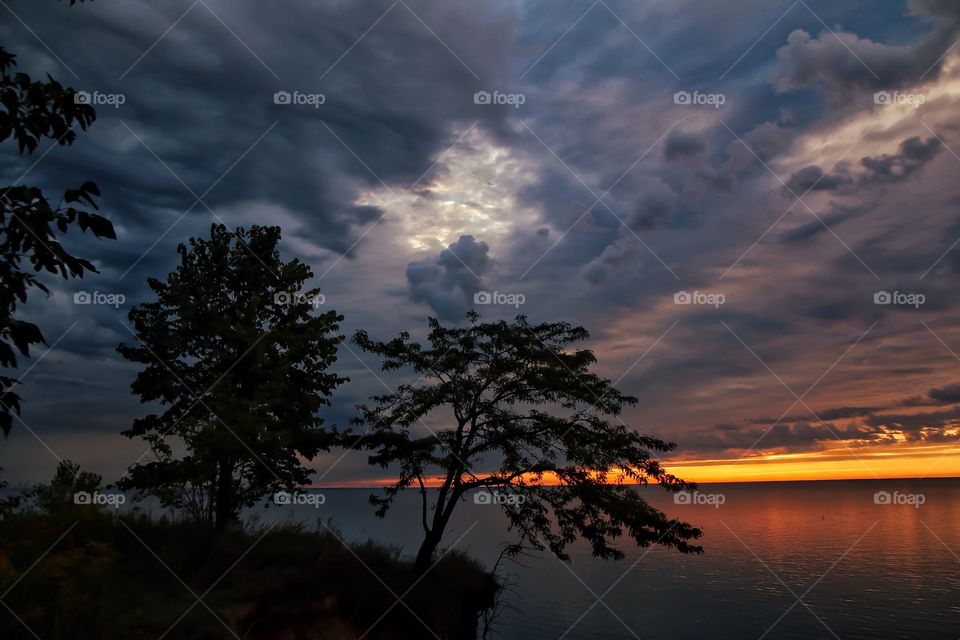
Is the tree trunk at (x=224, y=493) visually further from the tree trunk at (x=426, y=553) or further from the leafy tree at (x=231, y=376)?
the tree trunk at (x=426, y=553)

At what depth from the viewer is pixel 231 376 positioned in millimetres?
23047

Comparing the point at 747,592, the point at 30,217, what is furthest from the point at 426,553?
the point at 747,592

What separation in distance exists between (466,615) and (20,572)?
1650 centimetres

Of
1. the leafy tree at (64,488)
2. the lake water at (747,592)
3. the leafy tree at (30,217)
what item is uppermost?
the leafy tree at (30,217)

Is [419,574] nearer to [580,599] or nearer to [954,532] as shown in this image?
[580,599]

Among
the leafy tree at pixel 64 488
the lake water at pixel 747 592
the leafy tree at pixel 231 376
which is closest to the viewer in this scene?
the leafy tree at pixel 64 488

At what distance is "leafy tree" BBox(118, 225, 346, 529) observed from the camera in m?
20.5

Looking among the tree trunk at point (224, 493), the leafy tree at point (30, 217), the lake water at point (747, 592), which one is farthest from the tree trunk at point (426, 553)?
the leafy tree at point (30, 217)

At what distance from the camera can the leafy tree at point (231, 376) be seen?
20547 millimetres

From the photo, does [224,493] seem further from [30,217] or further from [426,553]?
Answer: [30,217]

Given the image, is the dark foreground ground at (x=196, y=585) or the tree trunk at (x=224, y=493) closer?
the dark foreground ground at (x=196, y=585)

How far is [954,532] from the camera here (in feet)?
342

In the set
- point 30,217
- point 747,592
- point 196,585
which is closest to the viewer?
point 30,217

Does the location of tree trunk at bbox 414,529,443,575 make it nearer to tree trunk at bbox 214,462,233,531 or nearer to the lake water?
the lake water
